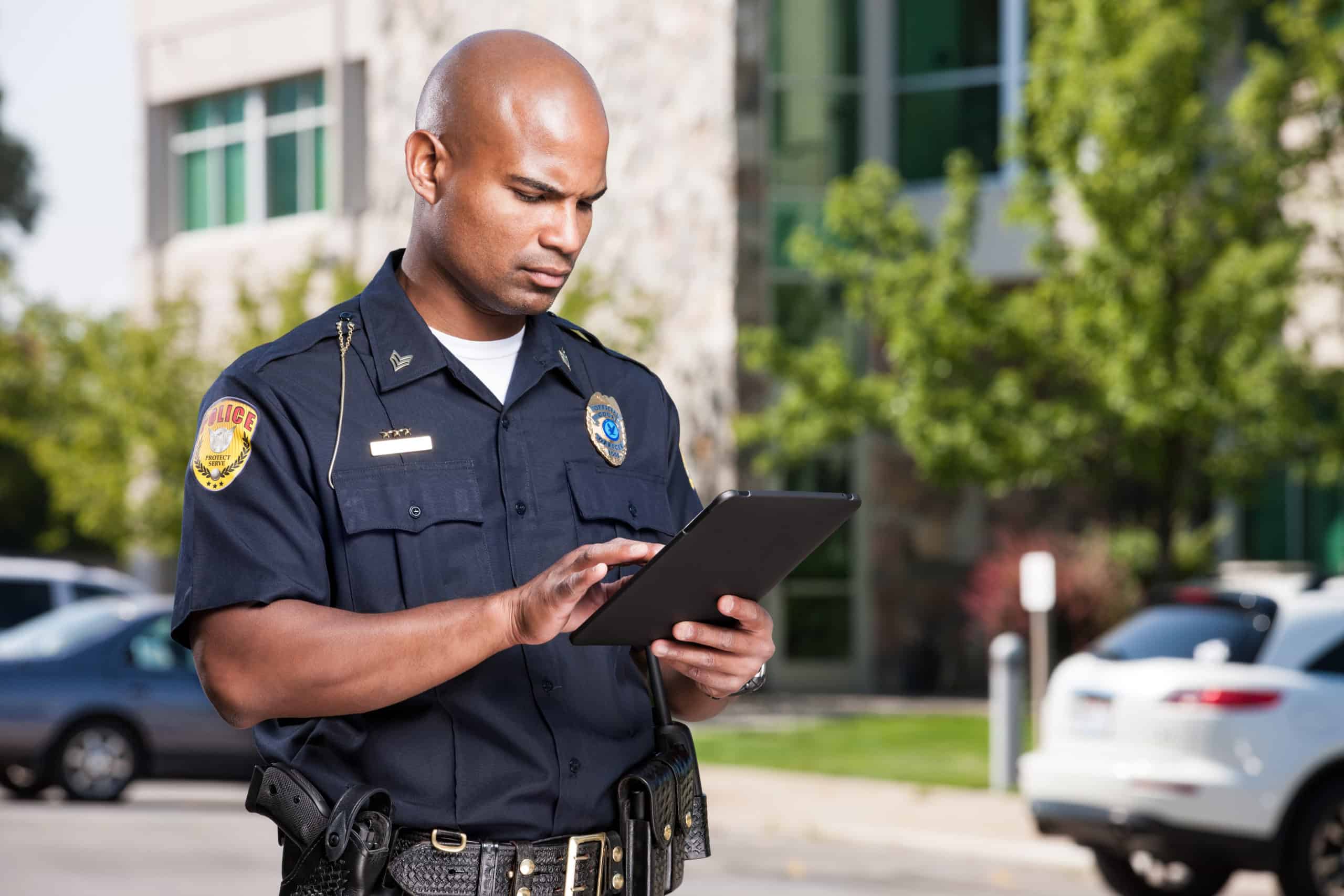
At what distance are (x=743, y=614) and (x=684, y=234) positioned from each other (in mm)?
23548

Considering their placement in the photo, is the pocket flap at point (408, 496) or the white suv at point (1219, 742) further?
the white suv at point (1219, 742)

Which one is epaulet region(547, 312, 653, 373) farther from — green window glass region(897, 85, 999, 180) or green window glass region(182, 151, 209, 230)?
green window glass region(182, 151, 209, 230)

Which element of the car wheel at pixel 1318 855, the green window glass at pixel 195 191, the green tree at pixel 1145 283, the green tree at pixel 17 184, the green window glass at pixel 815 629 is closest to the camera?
the car wheel at pixel 1318 855

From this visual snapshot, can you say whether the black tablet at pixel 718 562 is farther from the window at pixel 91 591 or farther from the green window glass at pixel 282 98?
the green window glass at pixel 282 98

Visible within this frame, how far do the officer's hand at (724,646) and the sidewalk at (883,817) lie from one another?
355 inches

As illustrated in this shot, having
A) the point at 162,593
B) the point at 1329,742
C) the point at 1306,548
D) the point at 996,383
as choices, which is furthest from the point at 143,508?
the point at 1329,742

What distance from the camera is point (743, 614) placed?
2705mm

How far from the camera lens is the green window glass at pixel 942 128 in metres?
25.6

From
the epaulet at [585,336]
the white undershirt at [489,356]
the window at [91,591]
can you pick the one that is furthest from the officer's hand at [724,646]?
the window at [91,591]

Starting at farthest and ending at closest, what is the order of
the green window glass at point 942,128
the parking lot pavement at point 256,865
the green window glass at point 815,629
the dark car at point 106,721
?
the green window glass at point 815,629, the green window glass at point 942,128, the dark car at point 106,721, the parking lot pavement at point 256,865

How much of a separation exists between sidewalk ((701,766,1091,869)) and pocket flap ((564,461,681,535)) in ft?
29.0

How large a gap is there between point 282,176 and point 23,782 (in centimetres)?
1850

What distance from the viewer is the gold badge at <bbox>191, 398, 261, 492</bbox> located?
2662mm

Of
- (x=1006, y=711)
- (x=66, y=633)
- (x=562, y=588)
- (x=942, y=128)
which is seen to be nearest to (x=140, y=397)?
(x=942, y=128)
